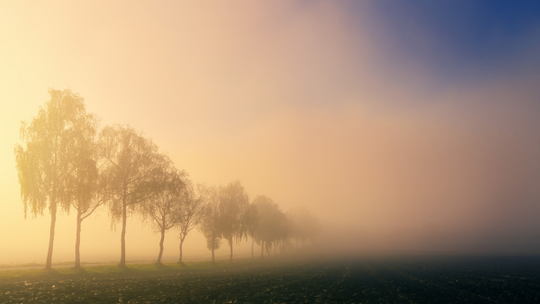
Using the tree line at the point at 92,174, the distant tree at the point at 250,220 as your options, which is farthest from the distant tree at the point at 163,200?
the distant tree at the point at 250,220

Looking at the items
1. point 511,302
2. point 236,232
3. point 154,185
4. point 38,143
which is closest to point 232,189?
point 236,232

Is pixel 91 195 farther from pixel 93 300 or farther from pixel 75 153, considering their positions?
pixel 93 300

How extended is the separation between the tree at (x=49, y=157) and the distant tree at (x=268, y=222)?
64676 mm

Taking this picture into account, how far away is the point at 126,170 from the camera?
45.2m

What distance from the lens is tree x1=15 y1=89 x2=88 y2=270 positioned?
3481 centimetres

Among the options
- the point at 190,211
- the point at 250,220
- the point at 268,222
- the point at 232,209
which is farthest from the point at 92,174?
the point at 268,222

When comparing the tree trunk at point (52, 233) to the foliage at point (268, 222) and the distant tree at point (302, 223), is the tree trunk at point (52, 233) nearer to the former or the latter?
the foliage at point (268, 222)

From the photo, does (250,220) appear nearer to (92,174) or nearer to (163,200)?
(163,200)

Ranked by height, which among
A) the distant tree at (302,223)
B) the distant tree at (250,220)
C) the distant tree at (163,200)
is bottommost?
the distant tree at (302,223)

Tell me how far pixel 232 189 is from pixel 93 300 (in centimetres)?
5745

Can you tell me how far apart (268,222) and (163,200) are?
2040 inches

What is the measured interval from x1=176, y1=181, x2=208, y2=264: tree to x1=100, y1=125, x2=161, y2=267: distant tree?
11372 mm

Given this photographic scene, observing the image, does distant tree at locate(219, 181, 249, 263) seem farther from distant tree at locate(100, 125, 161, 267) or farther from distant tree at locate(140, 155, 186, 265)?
distant tree at locate(100, 125, 161, 267)

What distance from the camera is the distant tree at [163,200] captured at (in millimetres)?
46938
